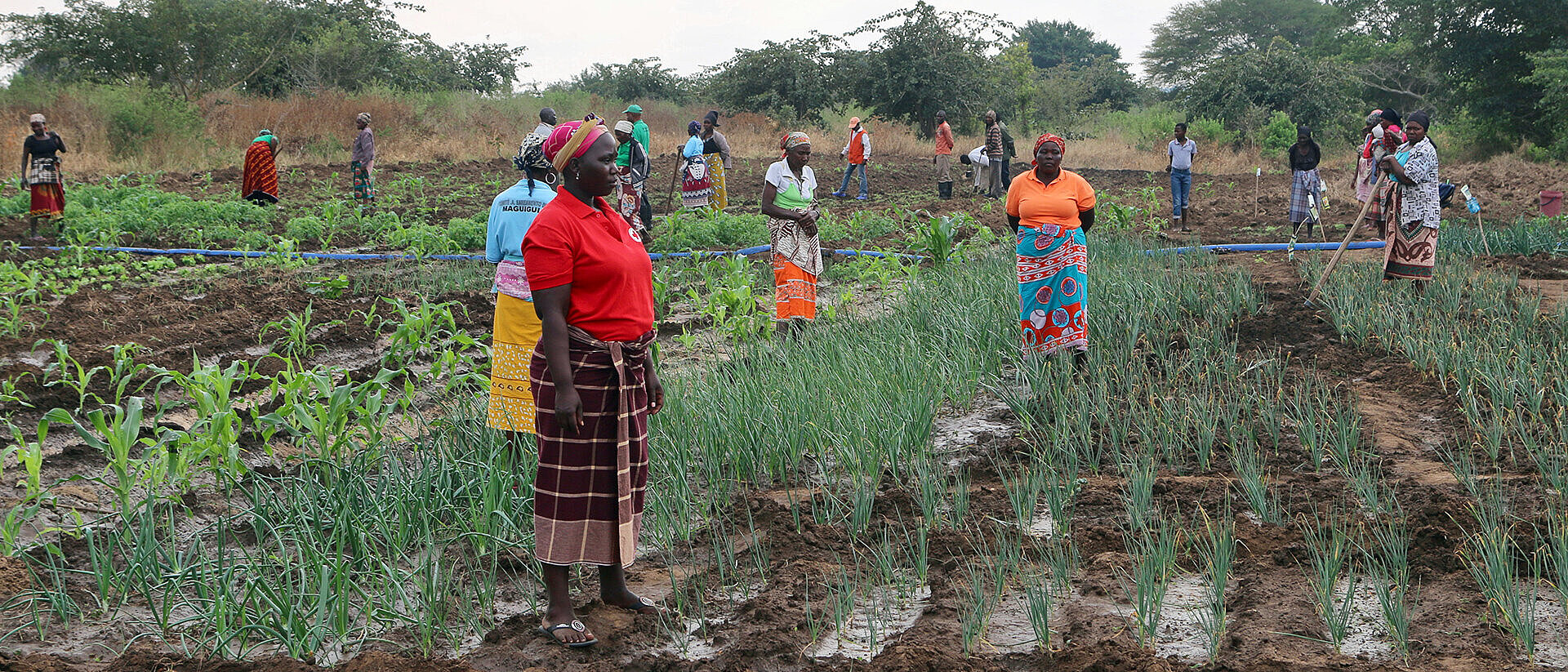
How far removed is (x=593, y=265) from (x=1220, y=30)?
45547mm

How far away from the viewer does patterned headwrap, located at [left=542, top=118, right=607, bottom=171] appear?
3.03m

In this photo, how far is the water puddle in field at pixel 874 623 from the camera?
9.99 ft

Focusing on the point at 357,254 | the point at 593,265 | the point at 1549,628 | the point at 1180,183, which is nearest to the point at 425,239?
the point at 357,254

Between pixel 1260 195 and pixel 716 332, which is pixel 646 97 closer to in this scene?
pixel 1260 195

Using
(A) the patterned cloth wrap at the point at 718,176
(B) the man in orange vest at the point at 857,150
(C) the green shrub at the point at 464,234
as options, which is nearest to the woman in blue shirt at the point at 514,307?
(C) the green shrub at the point at 464,234

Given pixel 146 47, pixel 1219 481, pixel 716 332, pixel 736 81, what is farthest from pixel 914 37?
pixel 1219 481

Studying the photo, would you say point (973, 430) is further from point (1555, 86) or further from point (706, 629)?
point (1555, 86)

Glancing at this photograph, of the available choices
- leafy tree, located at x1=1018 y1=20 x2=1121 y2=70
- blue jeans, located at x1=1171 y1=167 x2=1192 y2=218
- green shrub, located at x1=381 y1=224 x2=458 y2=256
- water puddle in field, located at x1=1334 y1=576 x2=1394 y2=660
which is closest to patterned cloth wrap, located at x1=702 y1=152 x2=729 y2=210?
green shrub, located at x1=381 y1=224 x2=458 y2=256

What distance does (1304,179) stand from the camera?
11.4 m

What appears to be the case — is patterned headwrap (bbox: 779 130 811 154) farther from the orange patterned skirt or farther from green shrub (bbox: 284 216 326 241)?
green shrub (bbox: 284 216 326 241)

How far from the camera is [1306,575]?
321 cm

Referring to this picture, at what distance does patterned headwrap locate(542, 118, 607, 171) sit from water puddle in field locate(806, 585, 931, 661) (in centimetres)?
149

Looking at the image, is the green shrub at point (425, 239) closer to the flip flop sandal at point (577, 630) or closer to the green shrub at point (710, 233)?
the green shrub at point (710, 233)

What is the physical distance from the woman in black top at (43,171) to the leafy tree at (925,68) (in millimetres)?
19037
